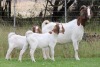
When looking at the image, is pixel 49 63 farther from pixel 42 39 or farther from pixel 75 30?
pixel 75 30

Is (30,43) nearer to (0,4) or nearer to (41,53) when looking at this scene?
(41,53)

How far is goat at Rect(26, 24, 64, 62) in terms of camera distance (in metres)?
14.1

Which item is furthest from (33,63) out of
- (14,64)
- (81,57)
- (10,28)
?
(10,28)

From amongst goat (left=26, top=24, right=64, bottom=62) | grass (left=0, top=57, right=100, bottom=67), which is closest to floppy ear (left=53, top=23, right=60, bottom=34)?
goat (left=26, top=24, right=64, bottom=62)

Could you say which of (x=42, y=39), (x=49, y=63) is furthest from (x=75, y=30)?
(x=49, y=63)

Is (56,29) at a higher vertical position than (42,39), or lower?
higher

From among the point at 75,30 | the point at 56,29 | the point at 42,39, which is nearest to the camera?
the point at 42,39

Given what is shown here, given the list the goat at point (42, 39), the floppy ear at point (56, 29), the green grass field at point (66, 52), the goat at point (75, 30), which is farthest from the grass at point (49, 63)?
the goat at point (75, 30)

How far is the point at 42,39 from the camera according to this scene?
46.8ft

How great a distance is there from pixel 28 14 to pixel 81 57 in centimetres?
938

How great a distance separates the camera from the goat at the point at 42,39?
1408 centimetres

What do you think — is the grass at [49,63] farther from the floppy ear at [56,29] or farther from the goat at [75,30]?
the goat at [75,30]

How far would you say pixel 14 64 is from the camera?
13469 mm

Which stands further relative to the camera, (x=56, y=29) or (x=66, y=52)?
(x=66, y=52)
